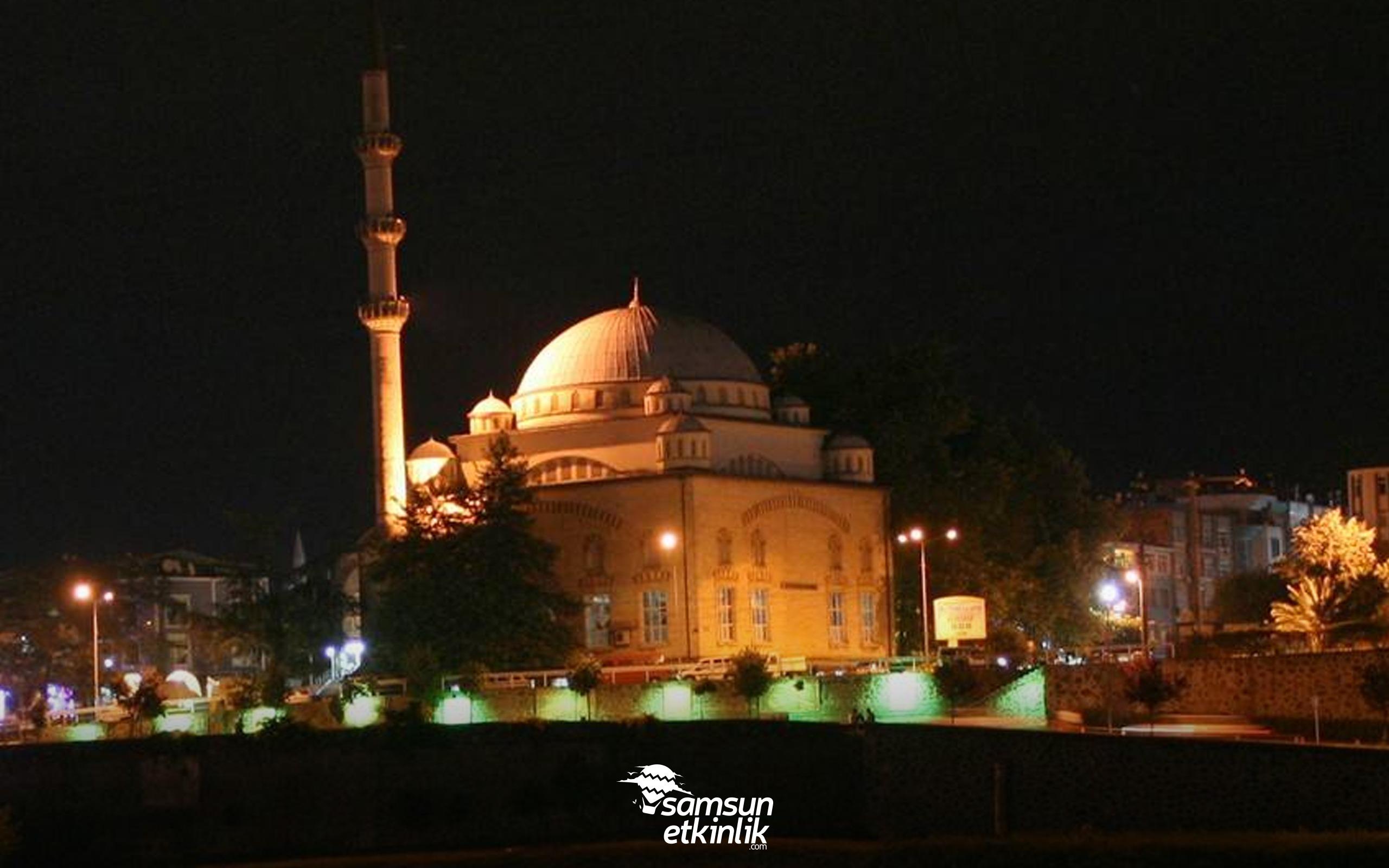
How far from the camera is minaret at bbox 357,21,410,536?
81.2 metres

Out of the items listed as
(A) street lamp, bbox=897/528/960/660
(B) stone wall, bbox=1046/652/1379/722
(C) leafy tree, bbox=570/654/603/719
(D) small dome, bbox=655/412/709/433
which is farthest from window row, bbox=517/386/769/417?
(B) stone wall, bbox=1046/652/1379/722

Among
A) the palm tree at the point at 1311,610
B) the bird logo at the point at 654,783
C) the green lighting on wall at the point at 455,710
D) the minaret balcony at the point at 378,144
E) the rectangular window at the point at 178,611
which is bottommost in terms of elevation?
the bird logo at the point at 654,783

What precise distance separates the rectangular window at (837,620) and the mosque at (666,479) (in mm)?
51

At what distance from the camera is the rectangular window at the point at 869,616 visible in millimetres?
83938

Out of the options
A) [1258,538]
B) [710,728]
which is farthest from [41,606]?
[1258,538]

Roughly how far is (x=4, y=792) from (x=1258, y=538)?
94.1 metres

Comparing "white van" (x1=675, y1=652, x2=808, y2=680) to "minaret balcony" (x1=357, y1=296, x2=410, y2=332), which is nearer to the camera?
"white van" (x1=675, y1=652, x2=808, y2=680)

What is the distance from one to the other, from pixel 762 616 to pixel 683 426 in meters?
5.88

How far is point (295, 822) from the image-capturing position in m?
58.0

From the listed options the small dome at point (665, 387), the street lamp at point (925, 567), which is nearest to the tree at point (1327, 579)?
Result: the street lamp at point (925, 567)

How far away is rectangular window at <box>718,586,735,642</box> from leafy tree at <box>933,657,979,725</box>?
16.4 metres

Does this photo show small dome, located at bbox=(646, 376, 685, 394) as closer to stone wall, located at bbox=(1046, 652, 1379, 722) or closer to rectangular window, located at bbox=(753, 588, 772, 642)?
rectangular window, located at bbox=(753, 588, 772, 642)

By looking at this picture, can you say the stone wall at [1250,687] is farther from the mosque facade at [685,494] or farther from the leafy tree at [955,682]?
the mosque facade at [685,494]

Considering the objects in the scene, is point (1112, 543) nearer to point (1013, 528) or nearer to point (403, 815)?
point (1013, 528)
